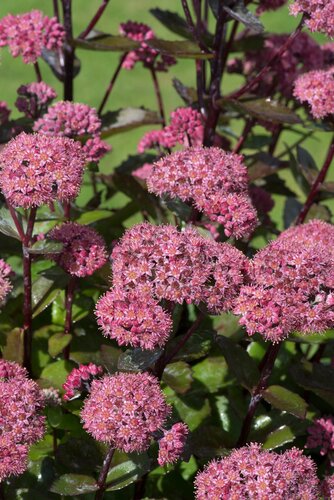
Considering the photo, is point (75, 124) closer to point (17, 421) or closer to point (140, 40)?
point (140, 40)

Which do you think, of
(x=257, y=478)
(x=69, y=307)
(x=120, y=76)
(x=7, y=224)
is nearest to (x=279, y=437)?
(x=257, y=478)

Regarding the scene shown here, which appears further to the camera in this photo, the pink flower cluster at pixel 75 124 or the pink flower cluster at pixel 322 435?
the pink flower cluster at pixel 75 124

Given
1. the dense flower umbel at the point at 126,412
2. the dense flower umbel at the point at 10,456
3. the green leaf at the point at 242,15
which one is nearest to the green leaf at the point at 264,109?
the green leaf at the point at 242,15

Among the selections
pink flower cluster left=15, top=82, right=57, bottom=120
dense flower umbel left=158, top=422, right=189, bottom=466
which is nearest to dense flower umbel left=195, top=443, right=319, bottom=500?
dense flower umbel left=158, top=422, right=189, bottom=466

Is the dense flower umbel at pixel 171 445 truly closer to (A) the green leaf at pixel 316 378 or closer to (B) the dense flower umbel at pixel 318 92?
(A) the green leaf at pixel 316 378

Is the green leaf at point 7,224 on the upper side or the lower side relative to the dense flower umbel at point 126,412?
upper

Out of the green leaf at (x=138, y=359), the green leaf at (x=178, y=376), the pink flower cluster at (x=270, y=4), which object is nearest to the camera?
the green leaf at (x=138, y=359)

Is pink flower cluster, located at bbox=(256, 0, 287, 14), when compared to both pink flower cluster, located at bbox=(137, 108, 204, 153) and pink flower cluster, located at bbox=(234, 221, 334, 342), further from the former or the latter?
pink flower cluster, located at bbox=(234, 221, 334, 342)
